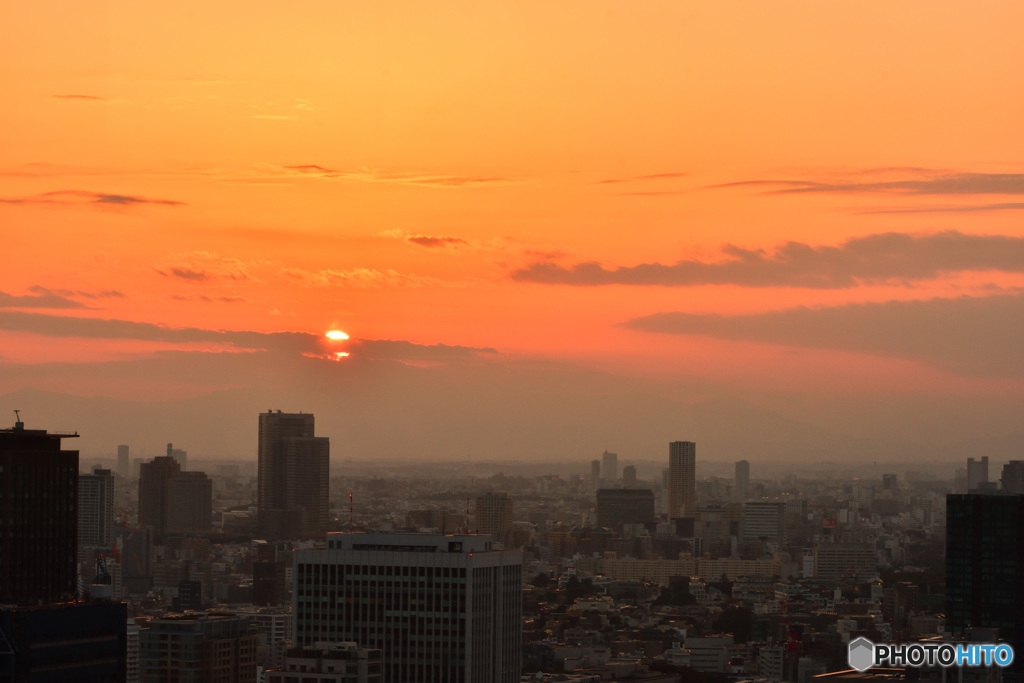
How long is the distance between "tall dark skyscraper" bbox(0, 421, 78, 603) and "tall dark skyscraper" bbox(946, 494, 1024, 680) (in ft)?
178

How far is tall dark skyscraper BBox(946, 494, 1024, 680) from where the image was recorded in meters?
108

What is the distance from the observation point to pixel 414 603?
73.6 m

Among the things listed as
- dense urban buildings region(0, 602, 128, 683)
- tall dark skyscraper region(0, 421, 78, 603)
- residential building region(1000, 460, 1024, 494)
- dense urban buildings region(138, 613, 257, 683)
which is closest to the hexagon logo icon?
dense urban buildings region(0, 602, 128, 683)

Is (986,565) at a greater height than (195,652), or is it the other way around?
(986,565)

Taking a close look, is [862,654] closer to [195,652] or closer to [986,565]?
[195,652]

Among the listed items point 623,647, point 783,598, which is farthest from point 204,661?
point 783,598

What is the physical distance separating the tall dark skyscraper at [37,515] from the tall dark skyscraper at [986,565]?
5425 cm

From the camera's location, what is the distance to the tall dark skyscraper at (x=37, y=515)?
75.2 m

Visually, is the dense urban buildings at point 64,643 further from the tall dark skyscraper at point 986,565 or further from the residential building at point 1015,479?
the residential building at point 1015,479

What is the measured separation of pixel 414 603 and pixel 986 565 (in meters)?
53.9

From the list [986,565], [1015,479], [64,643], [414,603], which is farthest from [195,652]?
[1015,479]

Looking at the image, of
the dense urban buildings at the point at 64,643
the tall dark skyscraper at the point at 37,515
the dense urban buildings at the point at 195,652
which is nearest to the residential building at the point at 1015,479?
the dense urban buildings at the point at 195,652

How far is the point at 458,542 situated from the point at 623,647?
85.6 m

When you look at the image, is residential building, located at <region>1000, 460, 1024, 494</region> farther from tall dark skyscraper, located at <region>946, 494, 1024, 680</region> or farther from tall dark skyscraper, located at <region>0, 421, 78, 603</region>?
tall dark skyscraper, located at <region>0, 421, 78, 603</region>
